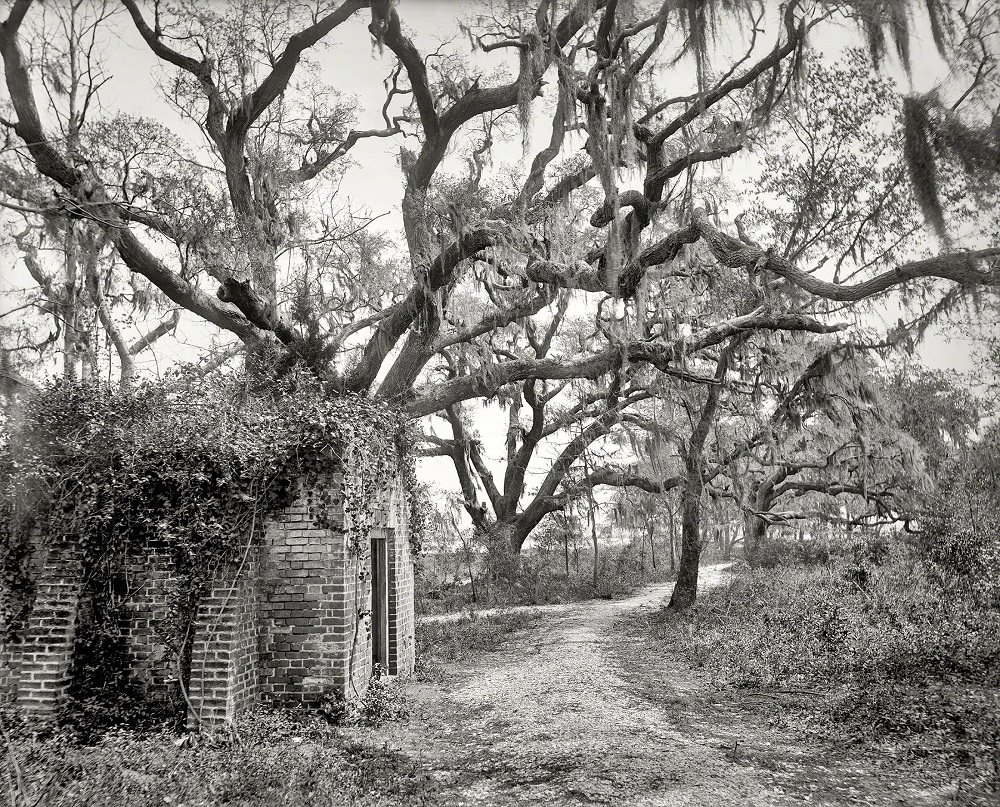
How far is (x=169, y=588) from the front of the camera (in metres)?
5.95

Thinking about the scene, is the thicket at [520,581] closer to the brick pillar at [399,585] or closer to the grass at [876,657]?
the grass at [876,657]

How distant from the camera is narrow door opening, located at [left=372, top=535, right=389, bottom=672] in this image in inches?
316

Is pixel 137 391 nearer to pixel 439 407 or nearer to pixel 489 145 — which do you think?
pixel 439 407

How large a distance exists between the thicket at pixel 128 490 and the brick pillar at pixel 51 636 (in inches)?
3.7

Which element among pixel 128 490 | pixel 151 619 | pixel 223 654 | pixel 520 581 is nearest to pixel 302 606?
pixel 223 654

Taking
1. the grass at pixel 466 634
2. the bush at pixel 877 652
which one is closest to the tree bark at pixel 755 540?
the bush at pixel 877 652

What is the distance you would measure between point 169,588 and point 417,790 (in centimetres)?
283

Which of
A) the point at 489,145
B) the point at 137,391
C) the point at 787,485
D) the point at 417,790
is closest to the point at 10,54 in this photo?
the point at 137,391

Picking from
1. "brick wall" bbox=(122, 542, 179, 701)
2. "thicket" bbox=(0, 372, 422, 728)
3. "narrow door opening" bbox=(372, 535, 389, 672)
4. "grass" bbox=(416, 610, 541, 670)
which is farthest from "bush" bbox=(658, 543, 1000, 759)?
"brick wall" bbox=(122, 542, 179, 701)

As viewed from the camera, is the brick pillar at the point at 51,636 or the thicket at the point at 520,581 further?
the thicket at the point at 520,581

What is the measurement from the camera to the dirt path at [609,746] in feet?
14.5

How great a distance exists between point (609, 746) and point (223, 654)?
3.24m

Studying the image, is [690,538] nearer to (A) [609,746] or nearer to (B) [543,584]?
(B) [543,584]

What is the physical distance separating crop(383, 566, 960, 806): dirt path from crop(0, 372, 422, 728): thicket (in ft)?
7.45
